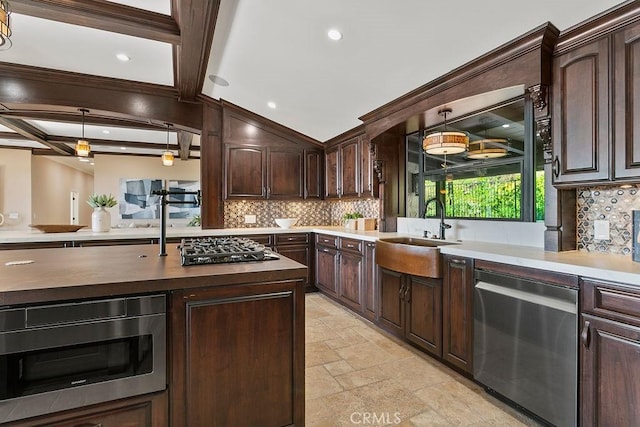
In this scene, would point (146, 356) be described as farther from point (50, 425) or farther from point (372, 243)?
point (372, 243)

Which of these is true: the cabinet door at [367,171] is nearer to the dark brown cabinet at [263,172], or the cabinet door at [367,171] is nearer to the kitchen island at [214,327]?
the dark brown cabinet at [263,172]

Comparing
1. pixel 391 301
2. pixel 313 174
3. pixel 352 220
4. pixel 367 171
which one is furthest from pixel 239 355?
pixel 313 174

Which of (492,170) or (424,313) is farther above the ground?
(492,170)

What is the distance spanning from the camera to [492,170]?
9.93 feet

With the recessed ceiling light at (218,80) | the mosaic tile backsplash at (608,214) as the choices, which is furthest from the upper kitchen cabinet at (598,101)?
the recessed ceiling light at (218,80)

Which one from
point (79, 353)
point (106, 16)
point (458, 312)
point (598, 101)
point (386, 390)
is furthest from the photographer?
point (106, 16)

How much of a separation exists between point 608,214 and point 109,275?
3010mm

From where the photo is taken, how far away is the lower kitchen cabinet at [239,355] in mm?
1412

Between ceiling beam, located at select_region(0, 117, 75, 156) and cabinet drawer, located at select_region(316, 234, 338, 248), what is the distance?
4.89 m

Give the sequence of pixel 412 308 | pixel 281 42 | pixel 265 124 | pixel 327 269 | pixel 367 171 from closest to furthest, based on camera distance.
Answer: pixel 412 308 → pixel 281 42 → pixel 367 171 → pixel 327 269 → pixel 265 124

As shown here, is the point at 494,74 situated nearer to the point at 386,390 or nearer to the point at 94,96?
the point at 386,390

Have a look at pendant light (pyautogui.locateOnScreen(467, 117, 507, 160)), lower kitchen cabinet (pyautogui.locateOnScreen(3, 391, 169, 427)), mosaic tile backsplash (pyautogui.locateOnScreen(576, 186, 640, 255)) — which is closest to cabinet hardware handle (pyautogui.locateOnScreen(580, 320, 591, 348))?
mosaic tile backsplash (pyautogui.locateOnScreen(576, 186, 640, 255))

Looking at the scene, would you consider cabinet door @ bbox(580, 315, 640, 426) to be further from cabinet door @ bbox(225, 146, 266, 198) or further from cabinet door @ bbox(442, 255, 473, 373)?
cabinet door @ bbox(225, 146, 266, 198)

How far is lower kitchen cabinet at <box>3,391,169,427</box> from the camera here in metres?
1.24
